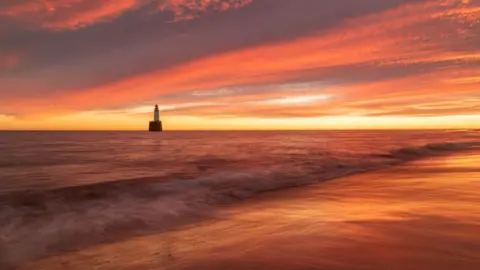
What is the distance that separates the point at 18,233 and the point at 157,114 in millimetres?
121126

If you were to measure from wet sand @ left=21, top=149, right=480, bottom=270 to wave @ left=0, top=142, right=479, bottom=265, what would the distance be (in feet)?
2.86

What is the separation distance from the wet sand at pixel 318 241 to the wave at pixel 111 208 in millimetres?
872

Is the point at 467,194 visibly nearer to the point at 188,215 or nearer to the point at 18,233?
the point at 188,215

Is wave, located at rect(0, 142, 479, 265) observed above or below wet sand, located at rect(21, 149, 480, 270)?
below

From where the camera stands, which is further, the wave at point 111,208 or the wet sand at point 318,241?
the wave at point 111,208

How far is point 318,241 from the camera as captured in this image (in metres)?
5.49

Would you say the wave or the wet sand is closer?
the wet sand

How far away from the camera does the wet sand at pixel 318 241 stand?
15.4 ft

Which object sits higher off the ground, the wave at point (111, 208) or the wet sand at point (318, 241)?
the wet sand at point (318, 241)

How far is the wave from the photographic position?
6.91m

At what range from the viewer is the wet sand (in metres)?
4.68

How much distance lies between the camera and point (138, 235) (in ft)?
23.2

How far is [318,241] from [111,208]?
629cm

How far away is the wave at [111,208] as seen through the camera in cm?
691
